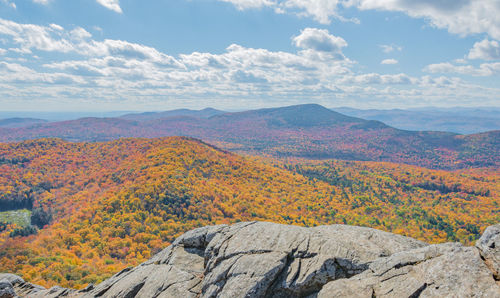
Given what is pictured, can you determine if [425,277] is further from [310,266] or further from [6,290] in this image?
[6,290]

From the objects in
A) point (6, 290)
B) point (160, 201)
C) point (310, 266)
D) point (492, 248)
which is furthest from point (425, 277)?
point (160, 201)

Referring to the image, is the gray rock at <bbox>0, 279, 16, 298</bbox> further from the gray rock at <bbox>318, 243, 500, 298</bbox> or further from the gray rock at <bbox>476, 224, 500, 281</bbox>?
the gray rock at <bbox>476, 224, 500, 281</bbox>

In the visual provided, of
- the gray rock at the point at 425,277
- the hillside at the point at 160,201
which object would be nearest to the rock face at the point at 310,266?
the gray rock at the point at 425,277

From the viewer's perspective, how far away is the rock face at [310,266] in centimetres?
1162

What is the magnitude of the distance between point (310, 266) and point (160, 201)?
7614 cm

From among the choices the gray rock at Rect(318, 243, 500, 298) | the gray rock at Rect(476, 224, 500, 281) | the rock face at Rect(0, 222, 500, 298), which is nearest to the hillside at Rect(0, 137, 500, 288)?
the rock face at Rect(0, 222, 500, 298)

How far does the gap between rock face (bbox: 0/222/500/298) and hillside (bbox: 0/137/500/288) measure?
106 ft

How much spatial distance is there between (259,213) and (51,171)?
116723 mm

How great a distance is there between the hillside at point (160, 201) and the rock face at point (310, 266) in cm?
3216

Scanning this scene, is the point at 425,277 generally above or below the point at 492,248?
below

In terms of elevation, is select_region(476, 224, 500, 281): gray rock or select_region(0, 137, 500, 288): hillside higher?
select_region(476, 224, 500, 281): gray rock

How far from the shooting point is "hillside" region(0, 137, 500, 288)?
196ft

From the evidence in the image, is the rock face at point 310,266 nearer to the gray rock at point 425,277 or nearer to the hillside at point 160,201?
the gray rock at point 425,277

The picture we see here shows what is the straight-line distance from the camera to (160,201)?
82312 mm
